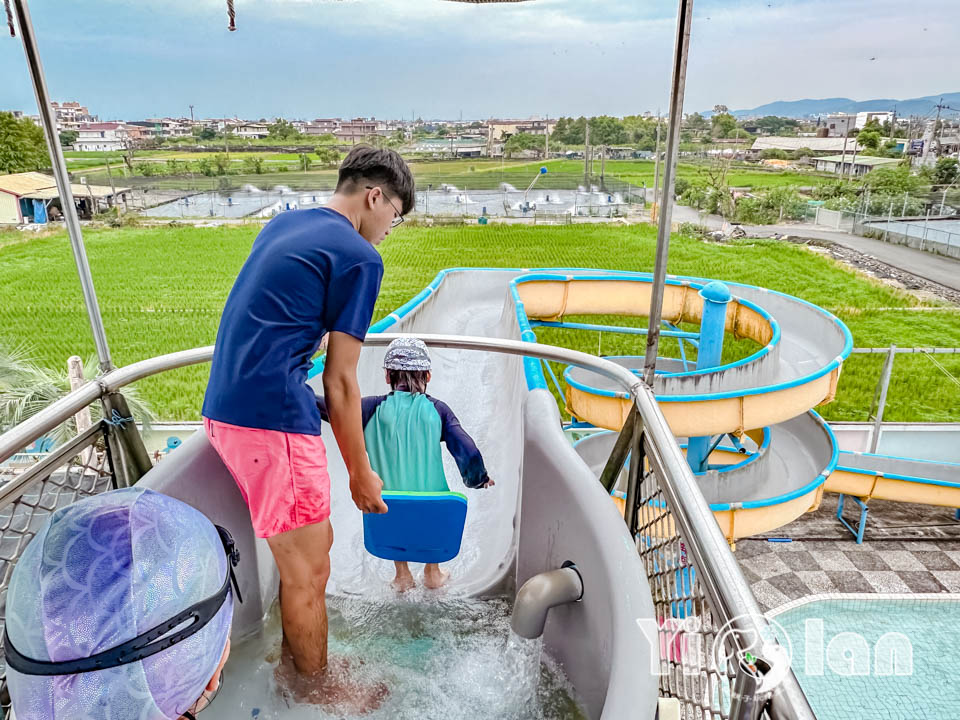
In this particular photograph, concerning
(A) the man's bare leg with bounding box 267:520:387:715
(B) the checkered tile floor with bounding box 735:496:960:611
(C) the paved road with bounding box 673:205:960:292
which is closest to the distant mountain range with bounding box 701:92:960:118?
(C) the paved road with bounding box 673:205:960:292

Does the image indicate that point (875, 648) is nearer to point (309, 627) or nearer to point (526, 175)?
point (309, 627)

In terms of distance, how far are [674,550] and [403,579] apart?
2.38 feet

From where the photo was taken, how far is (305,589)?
969mm

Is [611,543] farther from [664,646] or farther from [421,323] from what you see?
[421,323]

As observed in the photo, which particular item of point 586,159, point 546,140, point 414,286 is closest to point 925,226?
point 586,159

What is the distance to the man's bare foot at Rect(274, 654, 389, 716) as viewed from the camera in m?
0.98

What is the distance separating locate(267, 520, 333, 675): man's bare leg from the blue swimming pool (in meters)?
4.85

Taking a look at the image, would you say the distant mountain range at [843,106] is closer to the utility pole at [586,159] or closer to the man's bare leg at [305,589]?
the utility pole at [586,159]

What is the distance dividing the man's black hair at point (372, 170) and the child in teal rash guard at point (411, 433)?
40 cm

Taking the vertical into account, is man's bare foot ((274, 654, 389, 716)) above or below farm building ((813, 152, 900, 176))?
below

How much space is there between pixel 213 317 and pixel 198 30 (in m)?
5.63

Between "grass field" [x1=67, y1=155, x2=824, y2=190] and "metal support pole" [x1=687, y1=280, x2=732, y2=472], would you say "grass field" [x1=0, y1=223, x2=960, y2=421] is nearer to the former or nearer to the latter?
"grass field" [x1=67, y1=155, x2=824, y2=190]

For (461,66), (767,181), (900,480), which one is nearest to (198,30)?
(461,66)

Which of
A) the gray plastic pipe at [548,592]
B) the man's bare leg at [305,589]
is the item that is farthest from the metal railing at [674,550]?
the man's bare leg at [305,589]
